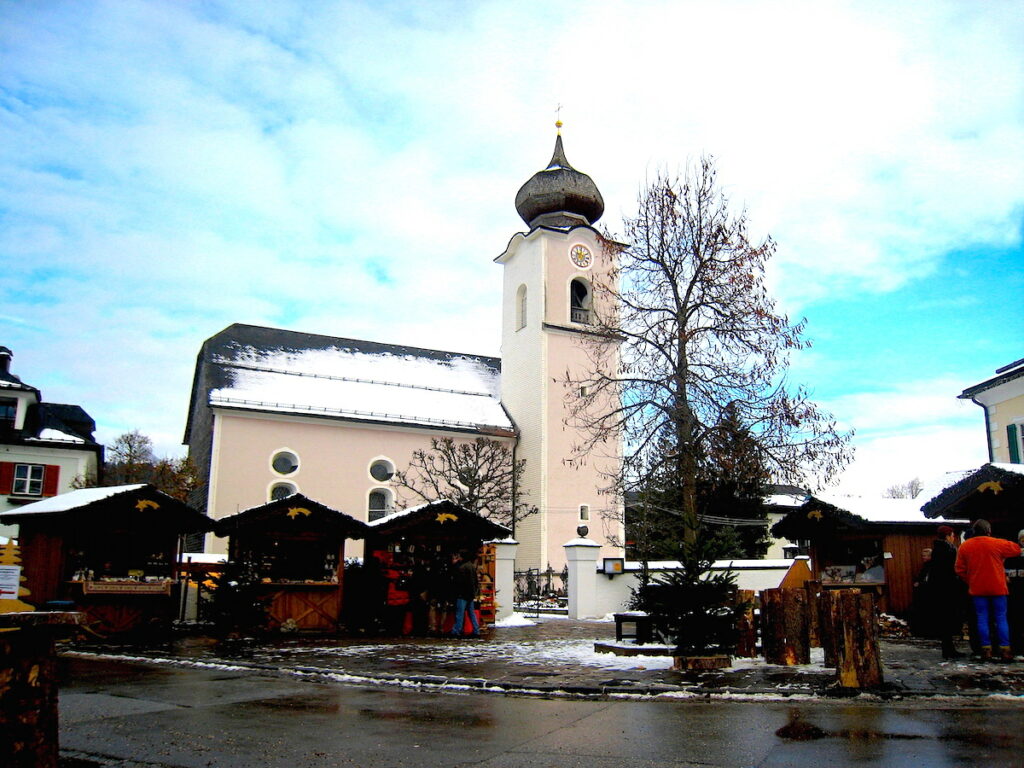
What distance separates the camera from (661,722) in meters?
7.86

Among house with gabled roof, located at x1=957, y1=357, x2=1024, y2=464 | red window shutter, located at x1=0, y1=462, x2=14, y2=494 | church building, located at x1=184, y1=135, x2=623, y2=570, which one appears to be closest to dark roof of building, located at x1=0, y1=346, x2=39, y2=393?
red window shutter, located at x1=0, y1=462, x2=14, y2=494

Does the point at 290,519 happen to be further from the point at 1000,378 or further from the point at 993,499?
the point at 1000,378

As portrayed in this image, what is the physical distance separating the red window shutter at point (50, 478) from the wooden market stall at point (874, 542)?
34836mm

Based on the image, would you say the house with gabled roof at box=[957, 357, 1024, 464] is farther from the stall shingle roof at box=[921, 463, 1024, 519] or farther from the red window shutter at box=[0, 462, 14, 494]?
the red window shutter at box=[0, 462, 14, 494]

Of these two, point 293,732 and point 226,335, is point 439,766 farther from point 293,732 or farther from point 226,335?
point 226,335

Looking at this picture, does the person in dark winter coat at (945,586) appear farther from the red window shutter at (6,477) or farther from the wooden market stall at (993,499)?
the red window shutter at (6,477)

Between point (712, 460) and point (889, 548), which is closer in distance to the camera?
point (889, 548)

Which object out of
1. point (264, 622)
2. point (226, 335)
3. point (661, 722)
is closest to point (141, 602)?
point (264, 622)

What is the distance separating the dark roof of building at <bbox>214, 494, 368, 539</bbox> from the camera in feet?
59.9

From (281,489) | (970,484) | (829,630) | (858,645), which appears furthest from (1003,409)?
(281,489)

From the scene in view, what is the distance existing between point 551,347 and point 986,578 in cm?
3080

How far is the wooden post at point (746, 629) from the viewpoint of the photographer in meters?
12.4

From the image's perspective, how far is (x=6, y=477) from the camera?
40406mm

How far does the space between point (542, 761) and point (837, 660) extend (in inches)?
182
